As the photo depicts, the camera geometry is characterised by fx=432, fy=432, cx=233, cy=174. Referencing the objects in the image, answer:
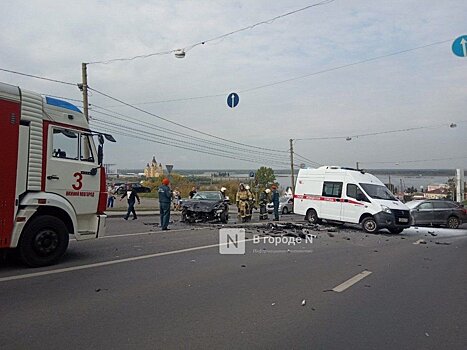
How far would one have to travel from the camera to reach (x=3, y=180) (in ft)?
23.7

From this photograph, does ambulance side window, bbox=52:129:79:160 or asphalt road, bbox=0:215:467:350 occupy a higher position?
ambulance side window, bbox=52:129:79:160

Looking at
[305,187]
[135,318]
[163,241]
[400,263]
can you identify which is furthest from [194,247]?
[305,187]

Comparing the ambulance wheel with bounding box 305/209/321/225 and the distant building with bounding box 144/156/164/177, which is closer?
the ambulance wheel with bounding box 305/209/321/225

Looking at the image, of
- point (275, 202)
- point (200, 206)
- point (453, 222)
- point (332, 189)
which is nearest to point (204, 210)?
point (200, 206)

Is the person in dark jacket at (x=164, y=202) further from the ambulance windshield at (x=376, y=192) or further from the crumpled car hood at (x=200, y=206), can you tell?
the ambulance windshield at (x=376, y=192)

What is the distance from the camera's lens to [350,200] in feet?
55.0

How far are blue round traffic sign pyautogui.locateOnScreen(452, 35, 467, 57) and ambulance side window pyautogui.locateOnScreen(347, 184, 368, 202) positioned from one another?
20.4 ft

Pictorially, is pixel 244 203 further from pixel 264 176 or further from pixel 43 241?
pixel 264 176

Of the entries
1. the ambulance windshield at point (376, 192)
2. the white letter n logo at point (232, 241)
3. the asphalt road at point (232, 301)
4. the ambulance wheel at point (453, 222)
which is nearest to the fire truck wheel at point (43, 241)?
the asphalt road at point (232, 301)

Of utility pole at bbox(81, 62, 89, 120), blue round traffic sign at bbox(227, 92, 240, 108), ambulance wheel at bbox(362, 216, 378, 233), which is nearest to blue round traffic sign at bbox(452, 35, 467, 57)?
ambulance wheel at bbox(362, 216, 378, 233)

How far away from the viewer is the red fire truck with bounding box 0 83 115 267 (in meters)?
7.32

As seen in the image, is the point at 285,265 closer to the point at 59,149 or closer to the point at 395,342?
the point at 395,342

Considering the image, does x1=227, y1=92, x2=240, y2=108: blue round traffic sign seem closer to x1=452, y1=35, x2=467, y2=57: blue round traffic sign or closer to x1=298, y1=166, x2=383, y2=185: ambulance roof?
x1=298, y1=166, x2=383, y2=185: ambulance roof

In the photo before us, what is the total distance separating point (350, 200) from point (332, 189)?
1082 mm
